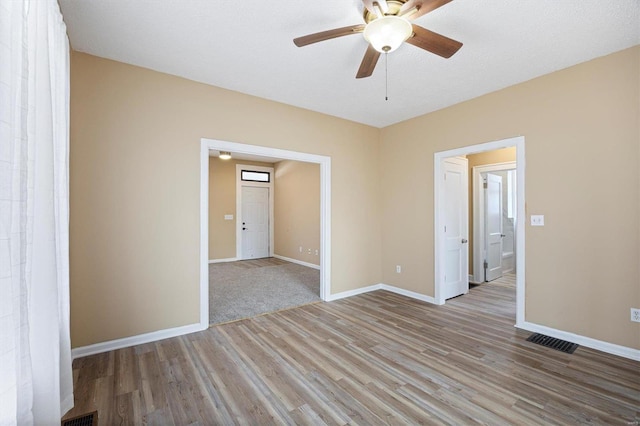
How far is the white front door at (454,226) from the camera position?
13.9ft

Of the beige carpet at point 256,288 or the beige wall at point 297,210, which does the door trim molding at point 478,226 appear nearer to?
the beige carpet at point 256,288

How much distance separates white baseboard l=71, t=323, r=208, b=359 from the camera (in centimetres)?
263

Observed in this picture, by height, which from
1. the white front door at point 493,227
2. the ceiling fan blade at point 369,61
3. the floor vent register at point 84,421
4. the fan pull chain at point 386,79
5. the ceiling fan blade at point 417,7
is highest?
the fan pull chain at point 386,79

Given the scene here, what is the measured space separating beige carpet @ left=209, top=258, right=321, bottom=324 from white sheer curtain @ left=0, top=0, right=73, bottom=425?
83.3 inches

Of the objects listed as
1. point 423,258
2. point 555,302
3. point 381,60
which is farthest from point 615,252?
point 381,60

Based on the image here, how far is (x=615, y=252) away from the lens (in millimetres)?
2686

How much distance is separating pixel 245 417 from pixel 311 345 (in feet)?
3.56

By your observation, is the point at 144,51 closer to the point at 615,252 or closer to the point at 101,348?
the point at 101,348

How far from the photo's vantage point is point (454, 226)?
445 cm

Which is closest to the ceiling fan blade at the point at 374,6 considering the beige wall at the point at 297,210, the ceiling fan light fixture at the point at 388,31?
the ceiling fan light fixture at the point at 388,31

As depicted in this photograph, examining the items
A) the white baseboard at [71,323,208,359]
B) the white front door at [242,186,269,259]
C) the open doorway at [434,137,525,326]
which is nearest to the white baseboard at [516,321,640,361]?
the open doorway at [434,137,525,326]

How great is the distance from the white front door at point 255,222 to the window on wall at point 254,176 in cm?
23

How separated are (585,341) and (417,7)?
3440mm

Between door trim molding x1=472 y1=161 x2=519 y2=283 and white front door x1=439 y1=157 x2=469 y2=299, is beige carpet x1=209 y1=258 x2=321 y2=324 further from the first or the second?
door trim molding x1=472 y1=161 x2=519 y2=283
